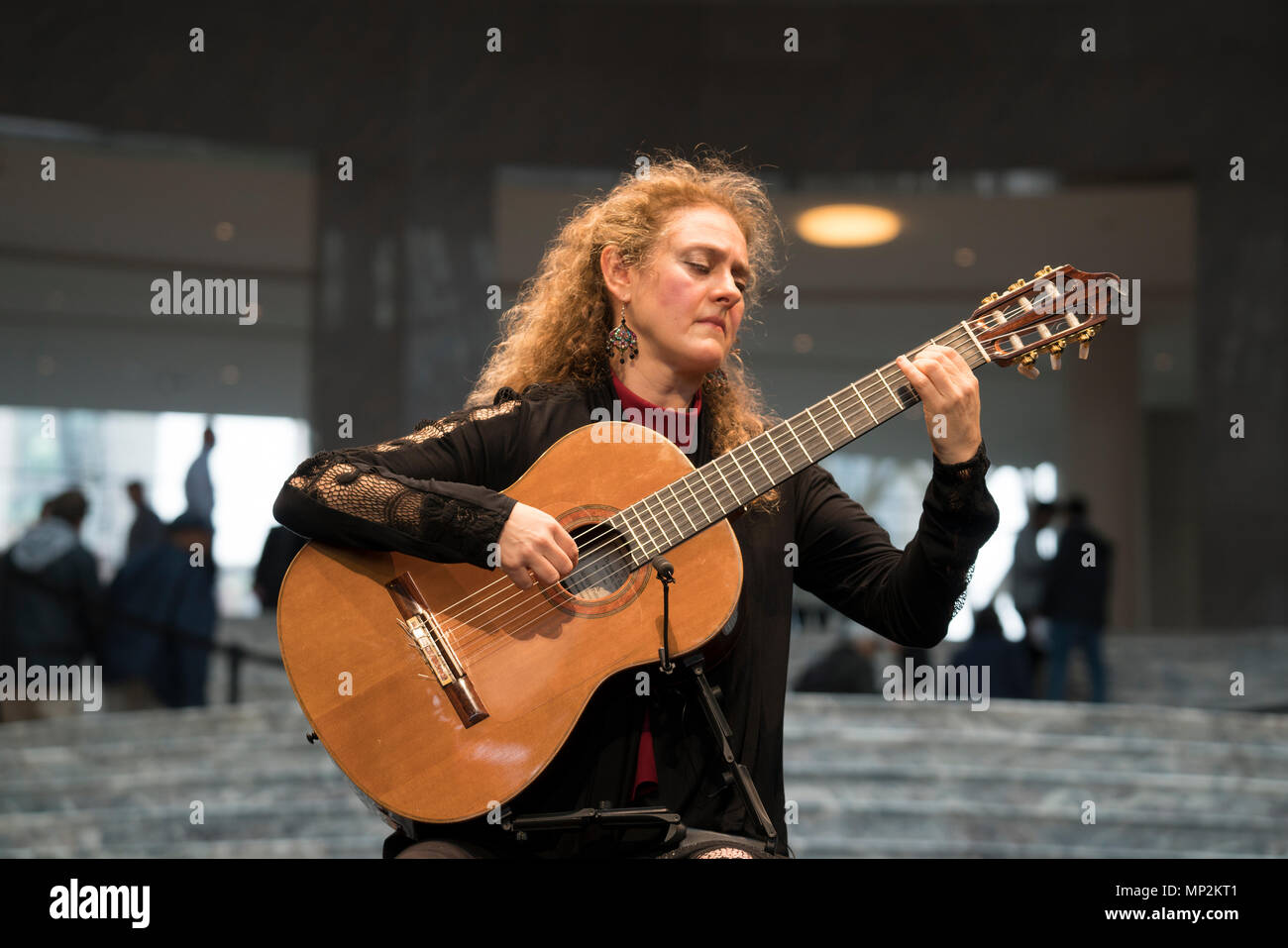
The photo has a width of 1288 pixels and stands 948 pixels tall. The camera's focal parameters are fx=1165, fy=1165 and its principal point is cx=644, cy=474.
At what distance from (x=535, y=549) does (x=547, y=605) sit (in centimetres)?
13

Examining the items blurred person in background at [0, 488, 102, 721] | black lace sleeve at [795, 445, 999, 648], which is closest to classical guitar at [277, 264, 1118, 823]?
black lace sleeve at [795, 445, 999, 648]

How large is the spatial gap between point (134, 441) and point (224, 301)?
4.32ft

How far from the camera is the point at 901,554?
2115 millimetres

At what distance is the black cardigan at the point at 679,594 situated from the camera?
1911 millimetres

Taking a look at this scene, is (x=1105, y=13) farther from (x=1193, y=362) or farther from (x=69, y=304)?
(x=69, y=304)

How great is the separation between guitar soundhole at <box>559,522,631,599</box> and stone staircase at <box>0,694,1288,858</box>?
2.82 metres

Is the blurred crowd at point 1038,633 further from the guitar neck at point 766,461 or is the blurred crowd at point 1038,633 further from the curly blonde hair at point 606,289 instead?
the guitar neck at point 766,461

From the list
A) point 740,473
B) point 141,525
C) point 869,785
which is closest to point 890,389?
point 740,473

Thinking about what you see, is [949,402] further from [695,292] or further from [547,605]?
[547,605]

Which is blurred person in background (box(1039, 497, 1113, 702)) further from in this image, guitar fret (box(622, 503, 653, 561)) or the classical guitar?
guitar fret (box(622, 503, 653, 561))

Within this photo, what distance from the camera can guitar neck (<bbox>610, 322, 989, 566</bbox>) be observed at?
6.44ft

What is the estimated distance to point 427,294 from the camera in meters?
7.40

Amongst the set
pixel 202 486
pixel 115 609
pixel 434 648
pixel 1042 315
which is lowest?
pixel 115 609
